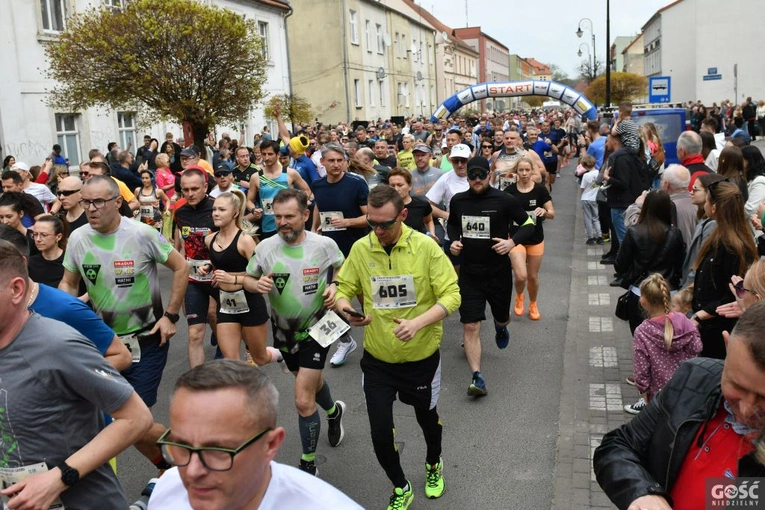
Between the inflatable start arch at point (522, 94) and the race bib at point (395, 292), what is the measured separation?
1015 inches

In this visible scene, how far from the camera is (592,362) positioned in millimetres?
7477

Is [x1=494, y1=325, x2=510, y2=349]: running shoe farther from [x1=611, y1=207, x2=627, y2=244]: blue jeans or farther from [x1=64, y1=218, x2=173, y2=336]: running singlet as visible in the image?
[x1=611, y1=207, x2=627, y2=244]: blue jeans

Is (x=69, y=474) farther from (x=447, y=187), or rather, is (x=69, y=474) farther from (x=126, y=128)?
(x=126, y=128)

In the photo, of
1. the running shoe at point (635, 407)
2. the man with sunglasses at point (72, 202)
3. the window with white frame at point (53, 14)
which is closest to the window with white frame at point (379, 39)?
the window with white frame at point (53, 14)

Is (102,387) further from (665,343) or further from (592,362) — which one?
(592,362)

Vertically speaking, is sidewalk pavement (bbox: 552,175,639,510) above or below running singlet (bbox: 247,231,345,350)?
below

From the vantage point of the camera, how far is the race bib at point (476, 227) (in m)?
7.06

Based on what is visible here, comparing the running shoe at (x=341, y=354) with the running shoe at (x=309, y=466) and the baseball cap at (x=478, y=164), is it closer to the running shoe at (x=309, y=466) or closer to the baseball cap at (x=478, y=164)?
the baseball cap at (x=478, y=164)

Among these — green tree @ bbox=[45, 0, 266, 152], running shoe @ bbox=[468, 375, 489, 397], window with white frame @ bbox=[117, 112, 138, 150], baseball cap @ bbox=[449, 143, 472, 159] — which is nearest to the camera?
running shoe @ bbox=[468, 375, 489, 397]

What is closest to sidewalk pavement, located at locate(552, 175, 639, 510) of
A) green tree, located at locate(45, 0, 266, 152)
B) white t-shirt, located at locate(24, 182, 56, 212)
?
white t-shirt, located at locate(24, 182, 56, 212)

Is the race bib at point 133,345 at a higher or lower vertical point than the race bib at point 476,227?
lower

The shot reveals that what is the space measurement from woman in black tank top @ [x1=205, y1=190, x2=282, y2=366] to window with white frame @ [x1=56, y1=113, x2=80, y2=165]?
1613cm

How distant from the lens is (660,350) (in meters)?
5.04

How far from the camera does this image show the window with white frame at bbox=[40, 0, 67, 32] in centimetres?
1977
